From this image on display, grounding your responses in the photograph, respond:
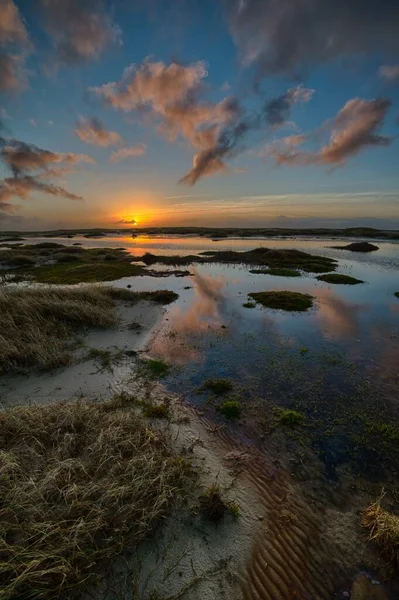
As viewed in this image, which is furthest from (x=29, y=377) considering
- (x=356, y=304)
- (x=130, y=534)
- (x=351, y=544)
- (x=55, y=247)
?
(x=55, y=247)

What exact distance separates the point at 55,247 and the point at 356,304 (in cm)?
7225

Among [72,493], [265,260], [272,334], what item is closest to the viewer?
[72,493]

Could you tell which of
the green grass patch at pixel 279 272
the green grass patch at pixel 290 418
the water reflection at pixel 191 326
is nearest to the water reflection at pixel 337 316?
the water reflection at pixel 191 326

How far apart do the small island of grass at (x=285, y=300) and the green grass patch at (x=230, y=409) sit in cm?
1359

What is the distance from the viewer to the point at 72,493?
602cm

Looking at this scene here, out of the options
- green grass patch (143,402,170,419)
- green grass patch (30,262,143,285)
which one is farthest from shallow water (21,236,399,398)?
green grass patch (30,262,143,285)

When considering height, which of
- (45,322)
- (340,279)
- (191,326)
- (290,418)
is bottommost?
(290,418)

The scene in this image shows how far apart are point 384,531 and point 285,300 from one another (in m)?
20.0

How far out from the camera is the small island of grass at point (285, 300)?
23.5m

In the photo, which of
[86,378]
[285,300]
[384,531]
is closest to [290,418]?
[384,531]

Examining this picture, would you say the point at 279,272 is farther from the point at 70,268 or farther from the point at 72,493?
the point at 72,493

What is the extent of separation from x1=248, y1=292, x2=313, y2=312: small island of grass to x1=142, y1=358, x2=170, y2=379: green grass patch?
41.8ft

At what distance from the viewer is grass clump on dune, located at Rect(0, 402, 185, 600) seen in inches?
192

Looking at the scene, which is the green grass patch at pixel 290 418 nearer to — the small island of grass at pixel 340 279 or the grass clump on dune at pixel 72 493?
the grass clump on dune at pixel 72 493
